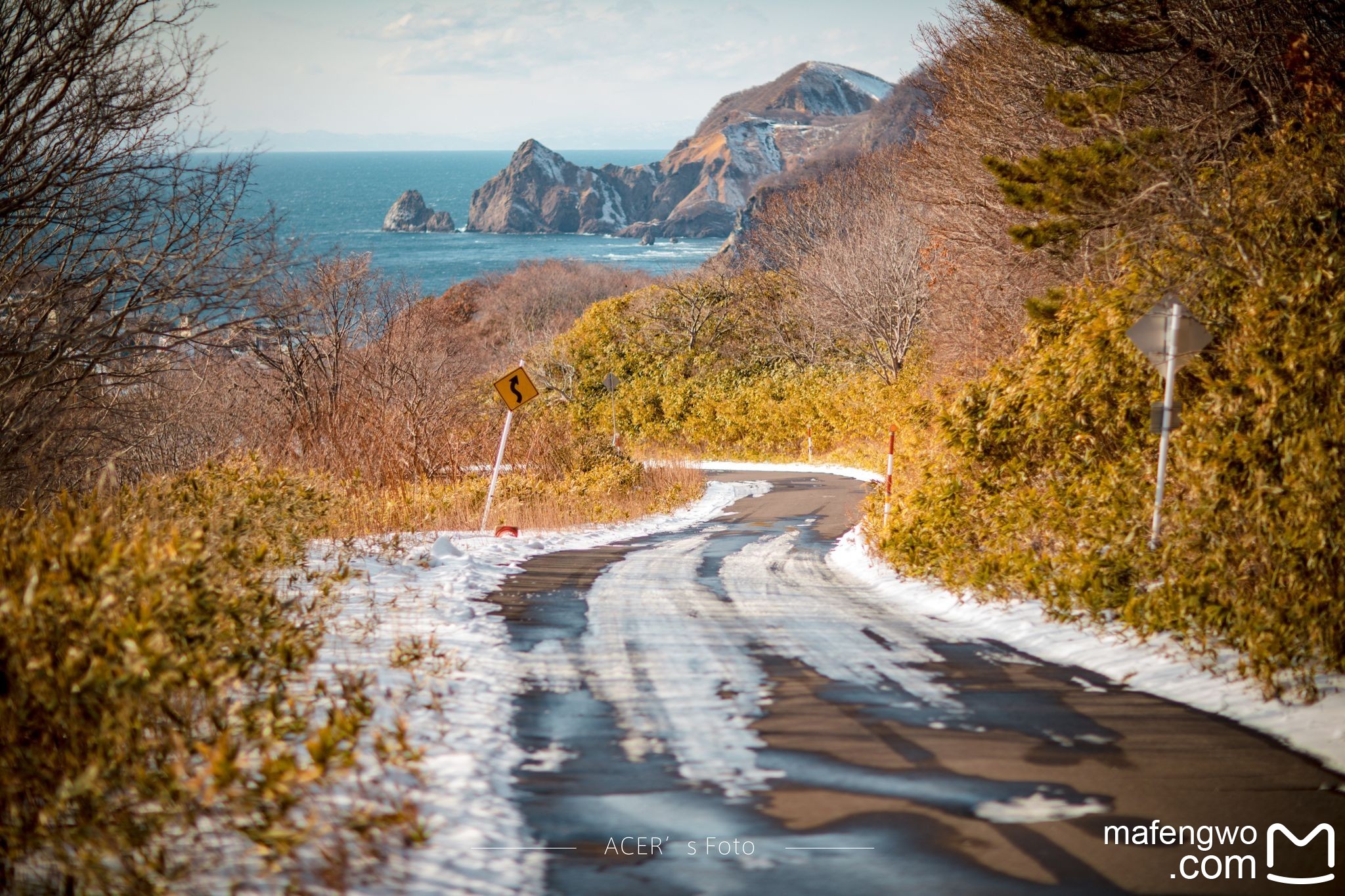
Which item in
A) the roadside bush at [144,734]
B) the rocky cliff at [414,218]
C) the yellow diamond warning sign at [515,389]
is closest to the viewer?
the roadside bush at [144,734]

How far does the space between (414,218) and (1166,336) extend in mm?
163372

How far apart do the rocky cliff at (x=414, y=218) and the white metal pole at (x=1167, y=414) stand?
159242 mm

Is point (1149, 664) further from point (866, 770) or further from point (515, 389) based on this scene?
point (515, 389)

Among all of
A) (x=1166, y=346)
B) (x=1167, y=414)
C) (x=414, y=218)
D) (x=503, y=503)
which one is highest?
(x=414, y=218)

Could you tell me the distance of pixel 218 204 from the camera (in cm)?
1021

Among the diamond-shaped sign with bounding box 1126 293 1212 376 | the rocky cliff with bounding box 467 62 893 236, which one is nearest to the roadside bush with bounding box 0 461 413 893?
the diamond-shaped sign with bounding box 1126 293 1212 376

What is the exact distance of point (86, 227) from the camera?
9.48m

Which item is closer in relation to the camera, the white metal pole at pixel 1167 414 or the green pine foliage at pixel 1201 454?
the green pine foliage at pixel 1201 454

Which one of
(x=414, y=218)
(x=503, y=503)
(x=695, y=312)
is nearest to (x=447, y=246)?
(x=414, y=218)

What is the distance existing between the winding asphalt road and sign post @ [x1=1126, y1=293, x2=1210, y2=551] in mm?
2127

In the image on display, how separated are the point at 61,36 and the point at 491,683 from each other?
7186mm

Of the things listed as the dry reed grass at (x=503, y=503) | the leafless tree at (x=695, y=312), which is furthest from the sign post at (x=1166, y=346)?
the leafless tree at (x=695, y=312)

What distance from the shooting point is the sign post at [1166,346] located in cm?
823

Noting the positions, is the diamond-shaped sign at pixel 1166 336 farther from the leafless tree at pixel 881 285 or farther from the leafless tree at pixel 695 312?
the leafless tree at pixel 695 312
